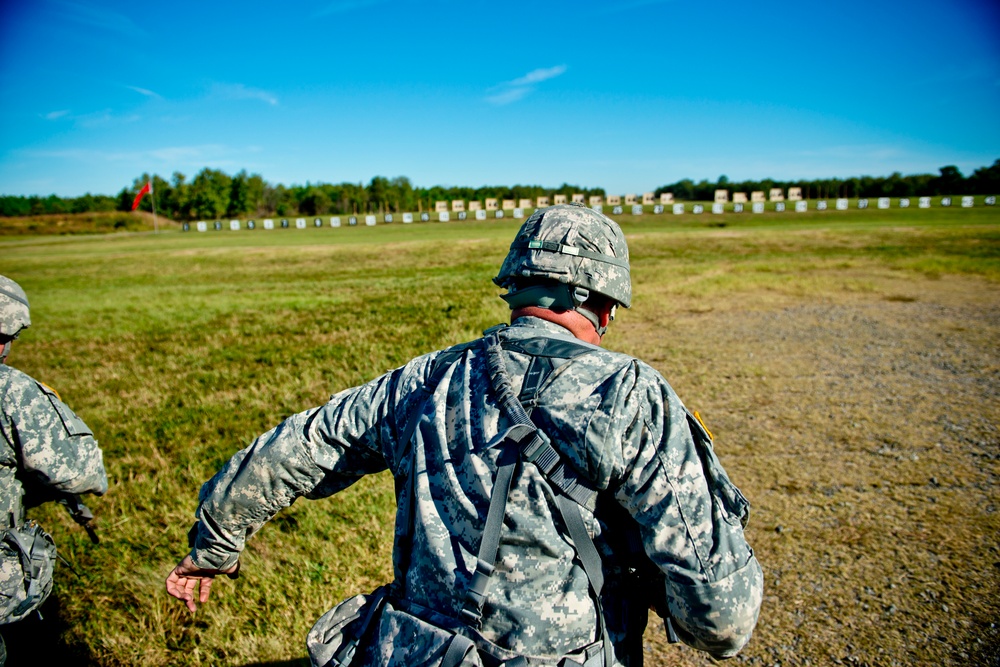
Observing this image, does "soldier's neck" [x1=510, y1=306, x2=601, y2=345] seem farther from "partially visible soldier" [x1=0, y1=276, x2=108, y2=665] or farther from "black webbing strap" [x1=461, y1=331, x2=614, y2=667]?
"partially visible soldier" [x1=0, y1=276, x2=108, y2=665]

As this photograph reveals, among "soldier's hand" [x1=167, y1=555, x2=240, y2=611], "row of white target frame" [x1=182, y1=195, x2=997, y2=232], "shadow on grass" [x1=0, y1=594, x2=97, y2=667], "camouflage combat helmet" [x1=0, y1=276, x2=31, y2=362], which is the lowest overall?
"shadow on grass" [x1=0, y1=594, x2=97, y2=667]

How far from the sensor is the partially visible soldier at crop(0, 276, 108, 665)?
256cm

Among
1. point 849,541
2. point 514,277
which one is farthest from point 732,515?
point 849,541

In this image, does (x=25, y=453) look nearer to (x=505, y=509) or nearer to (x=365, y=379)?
(x=505, y=509)

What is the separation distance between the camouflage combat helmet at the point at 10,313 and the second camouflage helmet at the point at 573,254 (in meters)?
2.20

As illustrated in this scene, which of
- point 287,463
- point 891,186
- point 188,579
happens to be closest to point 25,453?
point 188,579

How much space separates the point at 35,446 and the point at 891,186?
98.2 m

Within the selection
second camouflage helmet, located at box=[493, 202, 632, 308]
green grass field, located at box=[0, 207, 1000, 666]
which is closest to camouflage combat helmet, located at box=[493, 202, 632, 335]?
second camouflage helmet, located at box=[493, 202, 632, 308]

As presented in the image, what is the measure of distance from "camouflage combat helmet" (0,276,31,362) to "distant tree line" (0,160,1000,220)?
85.3 meters

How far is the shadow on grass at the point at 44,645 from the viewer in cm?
339

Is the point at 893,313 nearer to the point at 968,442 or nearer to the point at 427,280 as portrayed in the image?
the point at 968,442

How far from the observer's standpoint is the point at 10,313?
2699mm

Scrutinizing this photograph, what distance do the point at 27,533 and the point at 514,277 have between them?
2482mm

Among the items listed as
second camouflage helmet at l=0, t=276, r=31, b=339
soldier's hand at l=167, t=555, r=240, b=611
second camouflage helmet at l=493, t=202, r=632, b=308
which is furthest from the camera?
second camouflage helmet at l=0, t=276, r=31, b=339
